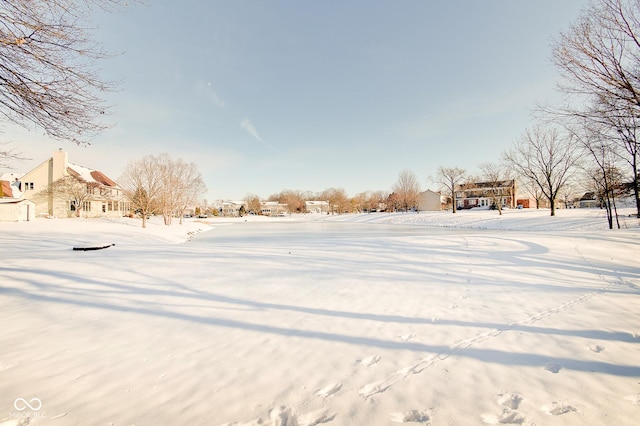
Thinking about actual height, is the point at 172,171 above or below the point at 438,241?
above

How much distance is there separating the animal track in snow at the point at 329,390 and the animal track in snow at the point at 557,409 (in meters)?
2.06

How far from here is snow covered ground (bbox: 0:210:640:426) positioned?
270 centimetres

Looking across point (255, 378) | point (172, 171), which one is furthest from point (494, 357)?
point (172, 171)

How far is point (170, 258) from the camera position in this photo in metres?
9.89

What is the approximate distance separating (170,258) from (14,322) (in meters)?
5.09

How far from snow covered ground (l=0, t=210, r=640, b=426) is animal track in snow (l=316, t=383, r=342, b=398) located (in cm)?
2

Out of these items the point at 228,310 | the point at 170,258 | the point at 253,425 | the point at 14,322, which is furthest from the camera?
the point at 170,258

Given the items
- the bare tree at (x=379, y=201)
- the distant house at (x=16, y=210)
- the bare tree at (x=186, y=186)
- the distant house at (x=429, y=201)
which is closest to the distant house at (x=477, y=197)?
the distant house at (x=429, y=201)

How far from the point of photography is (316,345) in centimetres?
401

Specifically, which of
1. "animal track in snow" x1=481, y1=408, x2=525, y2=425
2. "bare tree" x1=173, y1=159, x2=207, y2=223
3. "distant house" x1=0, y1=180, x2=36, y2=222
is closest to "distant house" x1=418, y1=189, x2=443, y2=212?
A: "bare tree" x1=173, y1=159, x2=207, y2=223

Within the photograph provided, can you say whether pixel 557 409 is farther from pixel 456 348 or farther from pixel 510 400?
pixel 456 348

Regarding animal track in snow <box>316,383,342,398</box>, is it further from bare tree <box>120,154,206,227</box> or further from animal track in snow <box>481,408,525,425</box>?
bare tree <box>120,154,206,227</box>

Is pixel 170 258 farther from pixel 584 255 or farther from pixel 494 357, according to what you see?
pixel 584 255

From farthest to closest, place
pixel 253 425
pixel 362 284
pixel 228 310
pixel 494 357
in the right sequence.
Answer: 1. pixel 362 284
2. pixel 228 310
3. pixel 494 357
4. pixel 253 425
